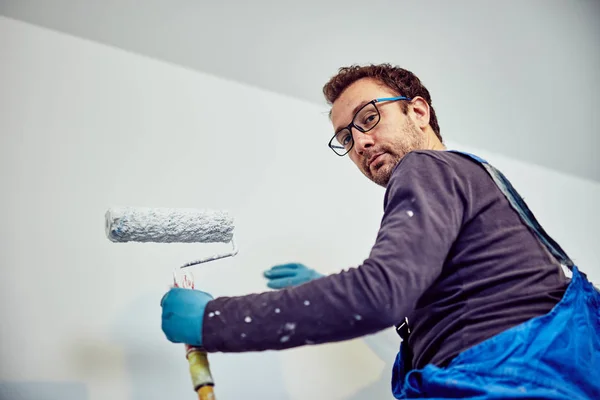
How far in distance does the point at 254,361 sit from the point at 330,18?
90 centimetres

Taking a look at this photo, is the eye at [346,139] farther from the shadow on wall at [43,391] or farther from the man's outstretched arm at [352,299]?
the shadow on wall at [43,391]

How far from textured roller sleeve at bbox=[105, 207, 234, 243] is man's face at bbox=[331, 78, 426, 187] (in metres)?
0.32

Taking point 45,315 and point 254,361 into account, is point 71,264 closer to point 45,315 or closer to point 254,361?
point 45,315

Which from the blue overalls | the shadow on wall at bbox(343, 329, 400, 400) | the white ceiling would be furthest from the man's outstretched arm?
the white ceiling

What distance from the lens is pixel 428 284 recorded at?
27.6 inches

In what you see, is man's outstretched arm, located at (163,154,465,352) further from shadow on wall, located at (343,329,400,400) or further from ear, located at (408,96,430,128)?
shadow on wall, located at (343,329,400,400)

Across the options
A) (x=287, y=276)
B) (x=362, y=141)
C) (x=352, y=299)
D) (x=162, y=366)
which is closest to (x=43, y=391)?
(x=162, y=366)

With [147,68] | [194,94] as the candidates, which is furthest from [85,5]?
[194,94]

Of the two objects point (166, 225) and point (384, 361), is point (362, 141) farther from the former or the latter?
point (384, 361)

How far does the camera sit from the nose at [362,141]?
109 centimetres

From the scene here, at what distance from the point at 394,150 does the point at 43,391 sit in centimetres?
79

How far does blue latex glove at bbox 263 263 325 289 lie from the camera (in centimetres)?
94

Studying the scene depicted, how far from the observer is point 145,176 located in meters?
1.22

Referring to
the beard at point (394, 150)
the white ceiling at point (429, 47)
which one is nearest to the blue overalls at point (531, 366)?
the beard at point (394, 150)
